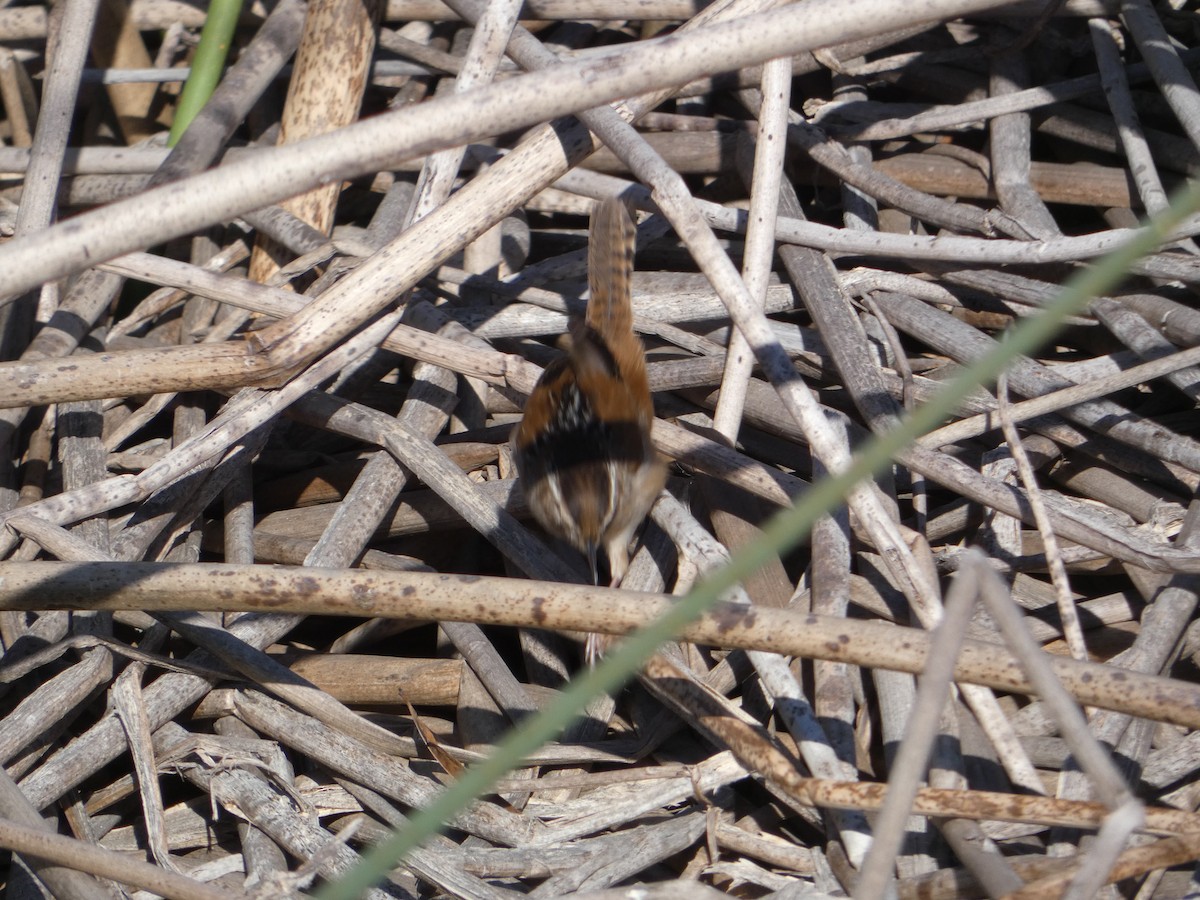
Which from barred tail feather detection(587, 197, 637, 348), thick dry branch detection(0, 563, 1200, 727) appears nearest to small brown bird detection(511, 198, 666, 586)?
barred tail feather detection(587, 197, 637, 348)

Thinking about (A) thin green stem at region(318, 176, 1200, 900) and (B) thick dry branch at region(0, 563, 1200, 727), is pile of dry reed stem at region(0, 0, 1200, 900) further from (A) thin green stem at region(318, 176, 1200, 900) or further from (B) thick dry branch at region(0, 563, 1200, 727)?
(A) thin green stem at region(318, 176, 1200, 900)

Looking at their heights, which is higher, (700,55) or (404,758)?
(700,55)

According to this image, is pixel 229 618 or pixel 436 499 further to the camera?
pixel 436 499

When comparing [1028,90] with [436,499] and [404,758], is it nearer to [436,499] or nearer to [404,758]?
[436,499]

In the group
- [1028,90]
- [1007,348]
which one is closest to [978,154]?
[1028,90]

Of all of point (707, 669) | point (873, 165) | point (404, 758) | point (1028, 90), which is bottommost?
point (404, 758)

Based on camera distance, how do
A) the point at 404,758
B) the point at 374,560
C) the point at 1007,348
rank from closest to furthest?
the point at 1007,348
the point at 404,758
the point at 374,560

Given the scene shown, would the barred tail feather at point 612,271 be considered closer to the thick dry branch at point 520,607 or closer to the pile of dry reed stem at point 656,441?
the pile of dry reed stem at point 656,441
